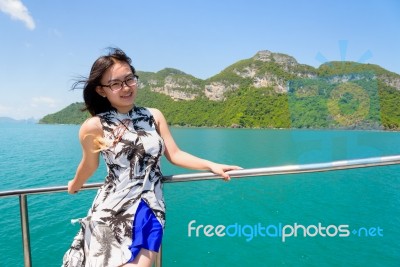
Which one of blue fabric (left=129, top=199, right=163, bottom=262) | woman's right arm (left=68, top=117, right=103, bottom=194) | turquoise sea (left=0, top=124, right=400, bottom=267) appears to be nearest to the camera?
blue fabric (left=129, top=199, right=163, bottom=262)

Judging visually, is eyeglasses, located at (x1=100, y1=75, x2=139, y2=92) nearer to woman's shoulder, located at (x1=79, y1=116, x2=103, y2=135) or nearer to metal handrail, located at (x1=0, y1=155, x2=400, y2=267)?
woman's shoulder, located at (x1=79, y1=116, x2=103, y2=135)

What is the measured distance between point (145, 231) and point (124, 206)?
0.16 m

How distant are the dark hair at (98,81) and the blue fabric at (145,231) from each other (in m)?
0.64

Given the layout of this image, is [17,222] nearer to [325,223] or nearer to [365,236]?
[325,223]

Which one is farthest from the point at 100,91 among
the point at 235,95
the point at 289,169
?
the point at 235,95

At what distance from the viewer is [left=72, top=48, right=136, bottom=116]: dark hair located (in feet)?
5.06

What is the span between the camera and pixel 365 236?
13672 mm

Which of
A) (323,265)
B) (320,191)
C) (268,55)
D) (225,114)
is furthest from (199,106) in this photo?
(323,265)

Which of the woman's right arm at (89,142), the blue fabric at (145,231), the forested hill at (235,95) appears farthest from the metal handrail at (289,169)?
the forested hill at (235,95)

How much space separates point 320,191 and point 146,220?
20588 millimetres

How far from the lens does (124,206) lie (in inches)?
55.4

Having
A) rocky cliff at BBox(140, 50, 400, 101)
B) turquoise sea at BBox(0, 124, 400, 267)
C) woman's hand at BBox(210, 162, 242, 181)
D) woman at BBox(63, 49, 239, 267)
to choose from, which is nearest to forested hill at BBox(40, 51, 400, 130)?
rocky cliff at BBox(140, 50, 400, 101)

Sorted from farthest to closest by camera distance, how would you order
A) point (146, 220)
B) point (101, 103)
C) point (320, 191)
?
point (320, 191)
point (101, 103)
point (146, 220)

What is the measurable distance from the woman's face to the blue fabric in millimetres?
575
